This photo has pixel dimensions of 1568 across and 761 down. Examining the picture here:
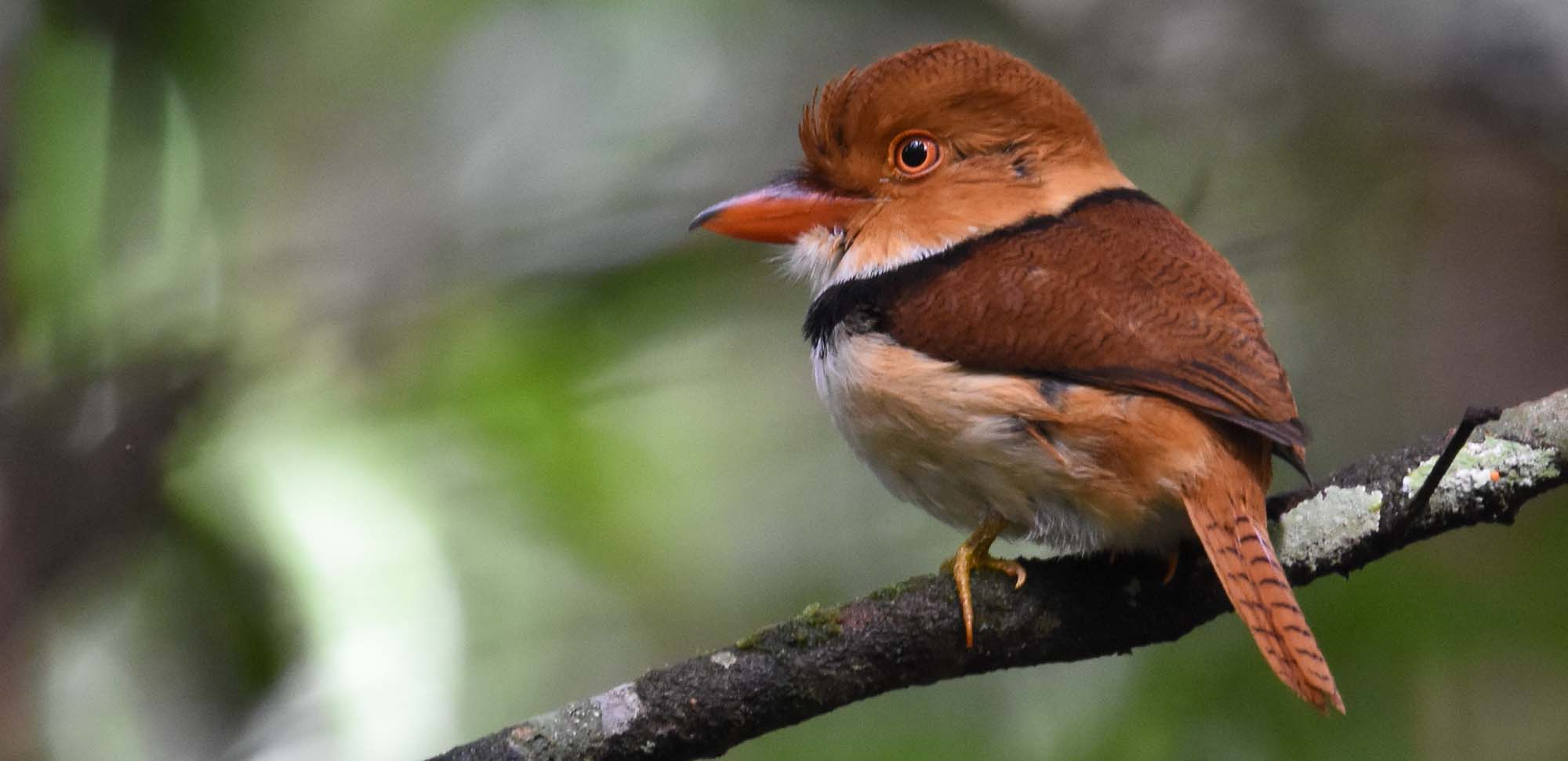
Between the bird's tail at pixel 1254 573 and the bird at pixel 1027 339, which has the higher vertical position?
the bird at pixel 1027 339

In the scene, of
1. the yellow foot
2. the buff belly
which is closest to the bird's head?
the buff belly

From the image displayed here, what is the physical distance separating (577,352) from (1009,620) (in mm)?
1706

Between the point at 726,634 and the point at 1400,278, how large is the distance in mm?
1972

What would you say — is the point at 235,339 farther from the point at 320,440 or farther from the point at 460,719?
the point at 460,719

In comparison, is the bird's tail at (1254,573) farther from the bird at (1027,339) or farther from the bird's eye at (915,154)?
the bird's eye at (915,154)

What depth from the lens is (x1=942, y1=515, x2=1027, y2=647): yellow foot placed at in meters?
2.01

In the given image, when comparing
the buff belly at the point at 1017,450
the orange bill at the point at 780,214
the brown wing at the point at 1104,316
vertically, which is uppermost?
the orange bill at the point at 780,214

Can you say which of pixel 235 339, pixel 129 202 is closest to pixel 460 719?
pixel 235 339

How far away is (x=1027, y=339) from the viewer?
6.64 feet

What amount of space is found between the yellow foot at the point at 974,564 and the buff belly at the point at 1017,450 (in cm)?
3

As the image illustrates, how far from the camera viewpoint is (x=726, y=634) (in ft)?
12.6

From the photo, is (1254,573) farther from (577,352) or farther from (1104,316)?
(577,352)

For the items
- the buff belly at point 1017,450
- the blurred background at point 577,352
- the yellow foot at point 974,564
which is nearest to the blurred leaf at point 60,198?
the blurred background at point 577,352

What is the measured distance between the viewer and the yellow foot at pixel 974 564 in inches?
79.0
